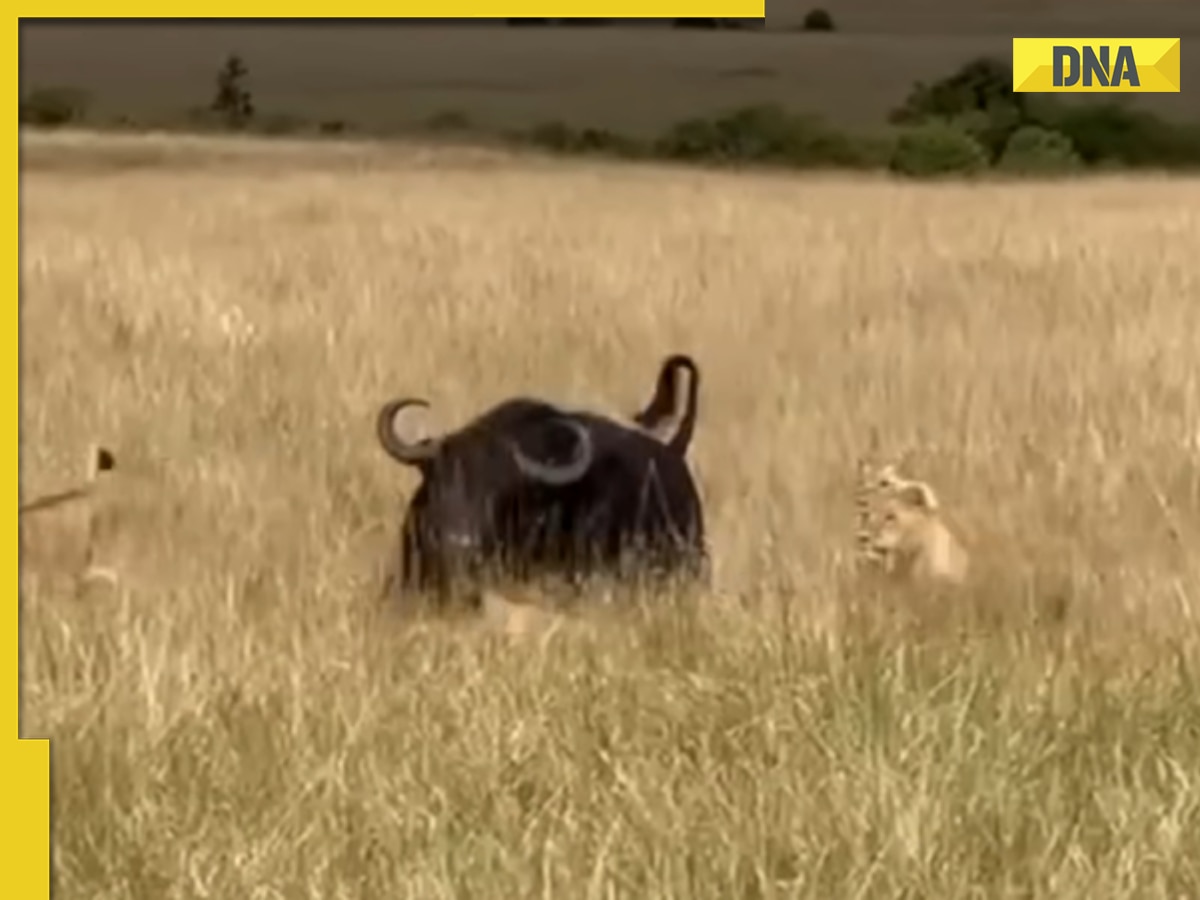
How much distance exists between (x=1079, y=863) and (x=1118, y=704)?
72 centimetres

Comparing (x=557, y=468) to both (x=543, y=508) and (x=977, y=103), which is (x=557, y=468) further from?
(x=977, y=103)

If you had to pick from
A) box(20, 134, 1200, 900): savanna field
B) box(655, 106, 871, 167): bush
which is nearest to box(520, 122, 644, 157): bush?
box(655, 106, 871, 167): bush

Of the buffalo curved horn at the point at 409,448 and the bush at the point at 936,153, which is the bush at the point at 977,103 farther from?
the buffalo curved horn at the point at 409,448

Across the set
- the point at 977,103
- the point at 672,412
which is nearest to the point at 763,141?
the point at 977,103

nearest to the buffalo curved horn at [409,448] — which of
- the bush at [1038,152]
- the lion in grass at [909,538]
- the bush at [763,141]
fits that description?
the lion in grass at [909,538]

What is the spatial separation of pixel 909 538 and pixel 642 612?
0.82 m

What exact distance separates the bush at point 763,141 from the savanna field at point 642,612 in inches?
1033

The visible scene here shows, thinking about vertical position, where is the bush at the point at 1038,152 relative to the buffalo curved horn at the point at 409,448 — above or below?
above

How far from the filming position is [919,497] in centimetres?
570

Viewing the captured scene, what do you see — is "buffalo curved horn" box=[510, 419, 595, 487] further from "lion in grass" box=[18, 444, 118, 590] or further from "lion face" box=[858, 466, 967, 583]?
"lion in grass" box=[18, 444, 118, 590]

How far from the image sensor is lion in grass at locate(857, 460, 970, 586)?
17.2 ft

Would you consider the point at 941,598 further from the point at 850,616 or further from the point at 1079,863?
the point at 1079,863

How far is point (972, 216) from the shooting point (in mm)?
16938

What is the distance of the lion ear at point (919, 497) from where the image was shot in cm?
558
